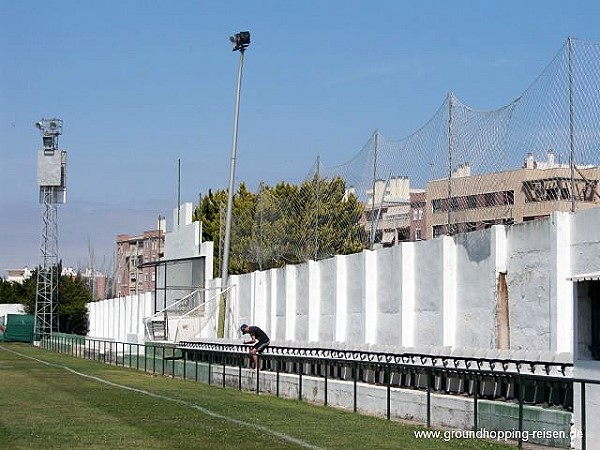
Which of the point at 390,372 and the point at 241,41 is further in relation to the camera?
the point at 241,41

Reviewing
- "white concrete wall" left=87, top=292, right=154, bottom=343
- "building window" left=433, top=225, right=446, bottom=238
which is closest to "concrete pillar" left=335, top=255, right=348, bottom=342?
"building window" left=433, top=225, right=446, bottom=238

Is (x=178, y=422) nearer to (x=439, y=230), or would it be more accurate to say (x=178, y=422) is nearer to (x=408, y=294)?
(x=439, y=230)

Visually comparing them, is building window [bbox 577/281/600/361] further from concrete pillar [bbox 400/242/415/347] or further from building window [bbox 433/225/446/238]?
concrete pillar [bbox 400/242/415/347]

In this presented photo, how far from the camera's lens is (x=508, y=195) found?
23.3 meters

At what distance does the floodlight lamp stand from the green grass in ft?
70.6

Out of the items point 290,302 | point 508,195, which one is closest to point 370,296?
point 290,302

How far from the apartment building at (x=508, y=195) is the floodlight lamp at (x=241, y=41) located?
2118 cm

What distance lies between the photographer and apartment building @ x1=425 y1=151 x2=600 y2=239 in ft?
69.6

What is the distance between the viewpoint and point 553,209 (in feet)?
71.9

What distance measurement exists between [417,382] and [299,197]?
61.8ft

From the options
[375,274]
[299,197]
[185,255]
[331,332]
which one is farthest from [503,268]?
[185,255]

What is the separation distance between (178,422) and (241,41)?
30.9 metres

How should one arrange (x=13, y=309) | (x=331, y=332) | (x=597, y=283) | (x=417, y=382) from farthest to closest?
(x=13, y=309)
(x=331, y=332)
(x=417, y=382)
(x=597, y=283)

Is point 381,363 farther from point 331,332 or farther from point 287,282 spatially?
point 287,282
